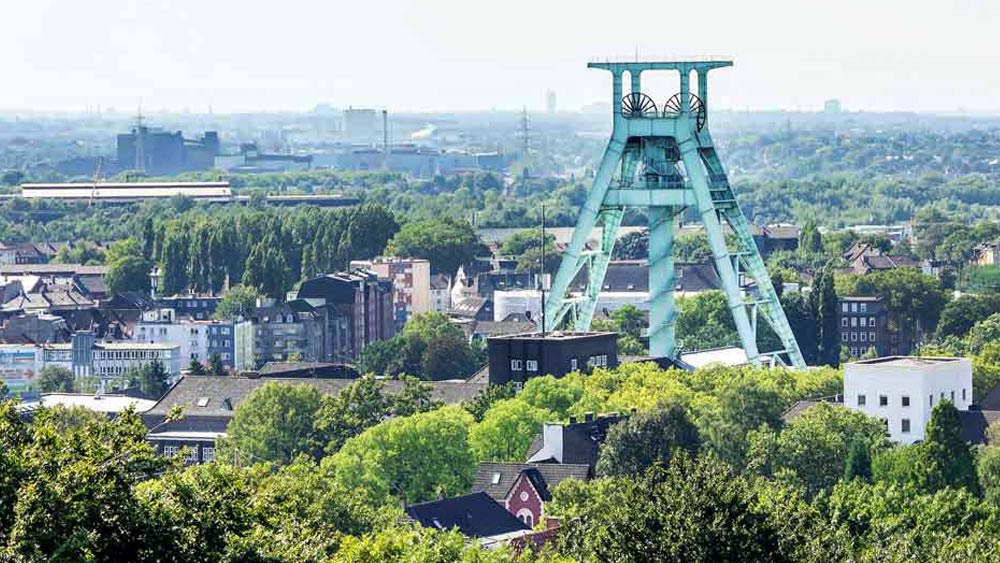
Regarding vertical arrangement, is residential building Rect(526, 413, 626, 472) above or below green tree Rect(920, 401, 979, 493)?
below

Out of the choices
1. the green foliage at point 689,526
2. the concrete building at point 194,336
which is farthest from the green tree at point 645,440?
the concrete building at point 194,336

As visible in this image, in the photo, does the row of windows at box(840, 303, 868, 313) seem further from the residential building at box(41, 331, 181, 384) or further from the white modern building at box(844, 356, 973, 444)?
the white modern building at box(844, 356, 973, 444)

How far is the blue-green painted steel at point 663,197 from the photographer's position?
3302 inches

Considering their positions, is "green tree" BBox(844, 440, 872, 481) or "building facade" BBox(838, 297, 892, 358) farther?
"building facade" BBox(838, 297, 892, 358)

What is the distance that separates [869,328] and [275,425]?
43889 millimetres

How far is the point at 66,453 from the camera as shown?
101 ft

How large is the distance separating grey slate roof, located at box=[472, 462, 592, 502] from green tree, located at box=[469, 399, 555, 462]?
4291mm

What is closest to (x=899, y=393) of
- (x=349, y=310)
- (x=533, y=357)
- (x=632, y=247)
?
(x=533, y=357)

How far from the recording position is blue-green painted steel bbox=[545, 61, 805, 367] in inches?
3302

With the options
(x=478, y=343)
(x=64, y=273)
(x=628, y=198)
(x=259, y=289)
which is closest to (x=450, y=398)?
(x=628, y=198)

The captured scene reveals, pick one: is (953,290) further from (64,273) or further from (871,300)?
(64,273)

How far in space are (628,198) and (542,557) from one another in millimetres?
42723

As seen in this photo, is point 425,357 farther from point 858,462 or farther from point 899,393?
point 858,462

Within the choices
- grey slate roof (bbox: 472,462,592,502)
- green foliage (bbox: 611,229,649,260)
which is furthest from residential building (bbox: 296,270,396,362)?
grey slate roof (bbox: 472,462,592,502)
